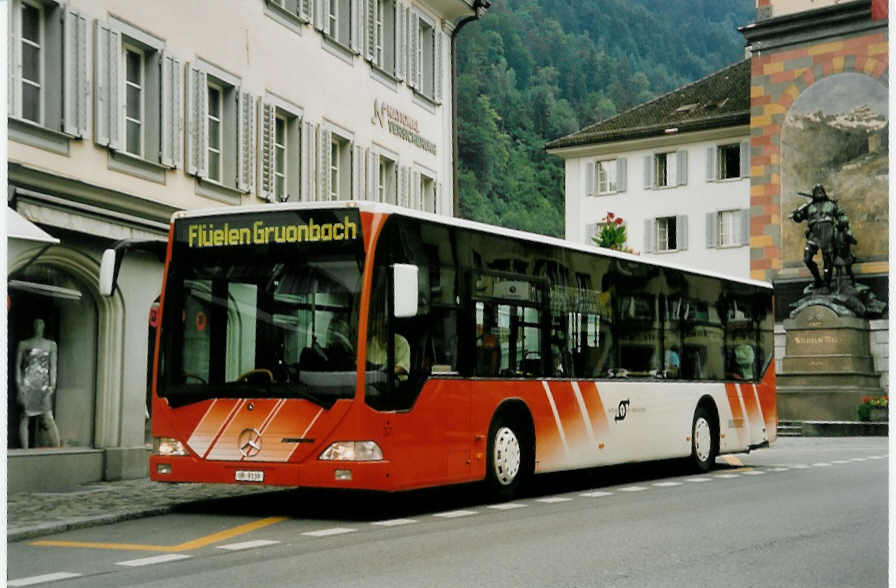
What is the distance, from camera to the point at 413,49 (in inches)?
1186

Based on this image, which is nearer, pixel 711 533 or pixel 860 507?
pixel 711 533

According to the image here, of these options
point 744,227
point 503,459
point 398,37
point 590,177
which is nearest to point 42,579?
point 503,459

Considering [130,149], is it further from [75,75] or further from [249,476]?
[249,476]

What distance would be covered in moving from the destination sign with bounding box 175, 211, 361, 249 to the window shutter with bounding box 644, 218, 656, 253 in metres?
51.9

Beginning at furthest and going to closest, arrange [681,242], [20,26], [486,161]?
[681,242] < [486,161] < [20,26]

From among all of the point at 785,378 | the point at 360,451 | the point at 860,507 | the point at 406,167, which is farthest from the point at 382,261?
the point at 785,378

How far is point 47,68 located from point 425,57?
14684 mm

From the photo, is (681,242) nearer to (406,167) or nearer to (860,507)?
(406,167)

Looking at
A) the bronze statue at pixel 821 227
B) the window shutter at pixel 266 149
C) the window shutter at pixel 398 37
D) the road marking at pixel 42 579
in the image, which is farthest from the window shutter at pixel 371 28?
the bronze statue at pixel 821 227

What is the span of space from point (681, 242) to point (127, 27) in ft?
154

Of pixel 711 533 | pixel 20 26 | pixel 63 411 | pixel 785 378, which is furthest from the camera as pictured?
pixel 785 378

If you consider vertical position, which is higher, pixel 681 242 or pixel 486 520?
pixel 681 242

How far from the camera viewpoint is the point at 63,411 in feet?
59.4

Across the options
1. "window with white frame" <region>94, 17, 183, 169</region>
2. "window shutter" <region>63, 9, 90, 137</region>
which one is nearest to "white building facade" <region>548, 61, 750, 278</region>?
"window with white frame" <region>94, 17, 183, 169</region>
